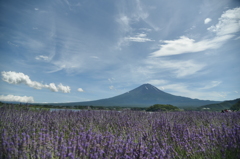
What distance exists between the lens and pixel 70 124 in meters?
4.22

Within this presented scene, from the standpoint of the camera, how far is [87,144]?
2.22 metres

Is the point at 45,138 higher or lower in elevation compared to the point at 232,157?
higher

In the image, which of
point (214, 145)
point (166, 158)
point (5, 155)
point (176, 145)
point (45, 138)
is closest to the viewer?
point (5, 155)

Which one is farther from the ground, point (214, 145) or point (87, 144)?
point (87, 144)

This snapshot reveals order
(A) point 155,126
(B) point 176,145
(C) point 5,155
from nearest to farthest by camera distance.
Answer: (C) point 5,155
(B) point 176,145
(A) point 155,126

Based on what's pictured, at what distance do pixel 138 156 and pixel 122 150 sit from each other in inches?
9.5

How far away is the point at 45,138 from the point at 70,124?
171cm

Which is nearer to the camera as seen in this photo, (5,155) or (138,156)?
(5,155)

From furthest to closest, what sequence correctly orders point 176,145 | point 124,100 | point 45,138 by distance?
point 124,100 < point 176,145 < point 45,138

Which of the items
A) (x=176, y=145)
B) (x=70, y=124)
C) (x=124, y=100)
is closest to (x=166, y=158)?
(x=176, y=145)

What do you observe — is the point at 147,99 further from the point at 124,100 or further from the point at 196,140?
the point at 196,140

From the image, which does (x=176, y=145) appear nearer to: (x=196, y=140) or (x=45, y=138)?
(x=196, y=140)

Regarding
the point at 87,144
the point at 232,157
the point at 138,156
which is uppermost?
the point at 87,144

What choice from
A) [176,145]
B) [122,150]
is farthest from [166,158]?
[176,145]
